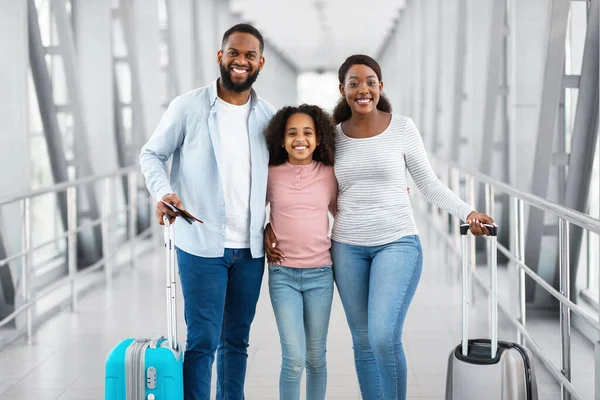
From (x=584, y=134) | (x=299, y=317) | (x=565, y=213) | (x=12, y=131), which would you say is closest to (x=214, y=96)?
(x=299, y=317)

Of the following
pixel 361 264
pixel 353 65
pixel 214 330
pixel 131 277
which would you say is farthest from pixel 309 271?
pixel 131 277

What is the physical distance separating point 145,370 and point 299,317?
15.8 inches

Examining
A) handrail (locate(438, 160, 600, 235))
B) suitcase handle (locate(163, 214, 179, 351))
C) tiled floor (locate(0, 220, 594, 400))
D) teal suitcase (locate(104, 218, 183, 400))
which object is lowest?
tiled floor (locate(0, 220, 594, 400))

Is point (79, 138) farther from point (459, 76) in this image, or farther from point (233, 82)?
point (233, 82)

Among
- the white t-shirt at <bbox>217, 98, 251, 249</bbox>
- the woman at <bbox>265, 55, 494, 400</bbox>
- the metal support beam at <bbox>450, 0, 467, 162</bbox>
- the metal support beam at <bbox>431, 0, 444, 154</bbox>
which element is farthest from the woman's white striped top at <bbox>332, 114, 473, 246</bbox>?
the metal support beam at <bbox>431, 0, 444, 154</bbox>

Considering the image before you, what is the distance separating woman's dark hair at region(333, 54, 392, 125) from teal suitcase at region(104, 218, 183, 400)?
0.59 metres

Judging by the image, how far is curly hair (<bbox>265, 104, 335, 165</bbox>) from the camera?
2.23 metres

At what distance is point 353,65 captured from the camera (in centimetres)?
229

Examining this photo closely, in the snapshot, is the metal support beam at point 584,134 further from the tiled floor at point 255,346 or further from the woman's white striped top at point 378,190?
the woman's white striped top at point 378,190

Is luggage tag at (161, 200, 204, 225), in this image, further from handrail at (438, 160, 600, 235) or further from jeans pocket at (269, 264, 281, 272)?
handrail at (438, 160, 600, 235)

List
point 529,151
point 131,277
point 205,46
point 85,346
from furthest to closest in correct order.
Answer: point 205,46, point 131,277, point 529,151, point 85,346

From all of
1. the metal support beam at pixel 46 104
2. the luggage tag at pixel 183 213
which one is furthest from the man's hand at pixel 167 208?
the metal support beam at pixel 46 104

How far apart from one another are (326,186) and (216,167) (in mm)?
286

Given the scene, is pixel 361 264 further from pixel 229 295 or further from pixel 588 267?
pixel 588 267
